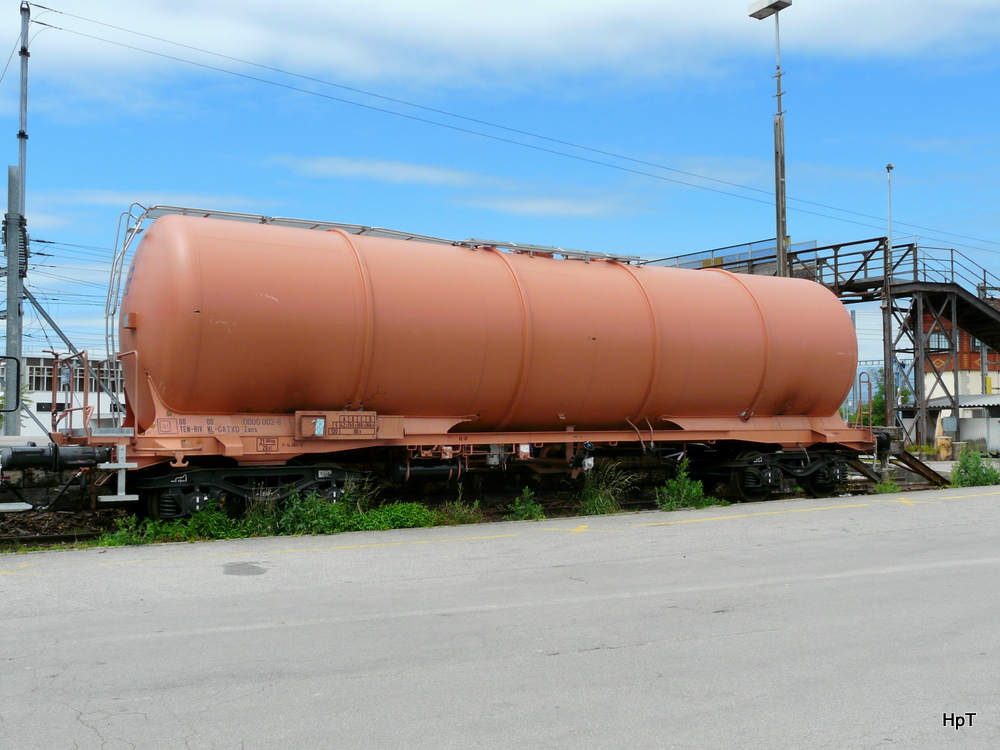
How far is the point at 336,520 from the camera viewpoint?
1045 cm

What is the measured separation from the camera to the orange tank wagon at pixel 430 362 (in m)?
10.1

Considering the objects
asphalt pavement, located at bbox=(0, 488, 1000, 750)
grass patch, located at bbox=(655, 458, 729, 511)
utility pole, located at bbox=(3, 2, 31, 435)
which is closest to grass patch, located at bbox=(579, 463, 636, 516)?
grass patch, located at bbox=(655, 458, 729, 511)

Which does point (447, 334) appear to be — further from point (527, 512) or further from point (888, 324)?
point (888, 324)

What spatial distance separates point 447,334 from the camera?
11164mm

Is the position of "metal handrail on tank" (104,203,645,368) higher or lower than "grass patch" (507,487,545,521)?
higher

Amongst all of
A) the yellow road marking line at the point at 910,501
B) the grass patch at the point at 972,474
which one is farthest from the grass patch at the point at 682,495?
the grass patch at the point at 972,474

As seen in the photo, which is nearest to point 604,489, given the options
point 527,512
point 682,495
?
point 682,495

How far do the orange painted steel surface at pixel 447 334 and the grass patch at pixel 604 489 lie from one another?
815mm

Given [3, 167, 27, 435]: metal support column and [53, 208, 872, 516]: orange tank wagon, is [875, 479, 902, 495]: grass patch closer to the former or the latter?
[53, 208, 872, 516]: orange tank wagon

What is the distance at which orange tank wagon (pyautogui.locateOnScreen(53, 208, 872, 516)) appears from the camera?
10078mm

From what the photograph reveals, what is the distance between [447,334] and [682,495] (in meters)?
4.65

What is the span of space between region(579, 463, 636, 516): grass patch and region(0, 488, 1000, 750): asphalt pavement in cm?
269

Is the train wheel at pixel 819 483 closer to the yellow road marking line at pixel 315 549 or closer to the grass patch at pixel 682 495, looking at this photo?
the grass patch at pixel 682 495

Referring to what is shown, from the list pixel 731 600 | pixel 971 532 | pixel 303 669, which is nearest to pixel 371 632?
pixel 303 669
